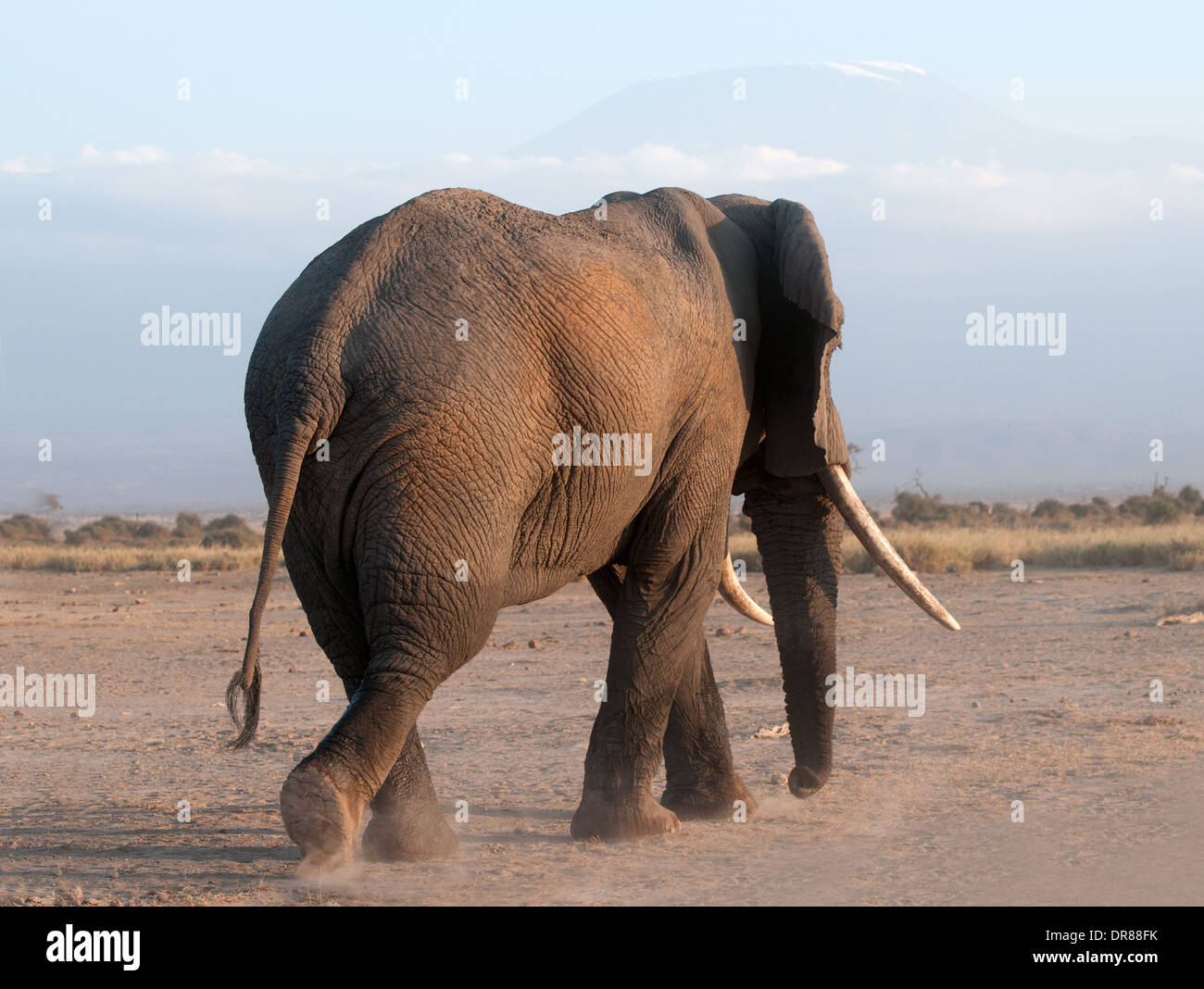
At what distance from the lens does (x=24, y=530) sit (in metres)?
57.8

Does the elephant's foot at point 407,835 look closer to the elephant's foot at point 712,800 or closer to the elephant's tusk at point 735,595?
the elephant's foot at point 712,800

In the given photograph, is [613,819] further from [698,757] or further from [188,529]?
[188,529]

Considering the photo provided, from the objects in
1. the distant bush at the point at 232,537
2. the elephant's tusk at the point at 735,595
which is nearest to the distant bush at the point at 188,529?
the distant bush at the point at 232,537

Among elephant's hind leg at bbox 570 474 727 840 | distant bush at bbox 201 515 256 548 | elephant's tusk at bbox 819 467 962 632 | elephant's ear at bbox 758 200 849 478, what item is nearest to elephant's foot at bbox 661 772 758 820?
elephant's hind leg at bbox 570 474 727 840

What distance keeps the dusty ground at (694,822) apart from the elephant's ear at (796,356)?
80.8 inches

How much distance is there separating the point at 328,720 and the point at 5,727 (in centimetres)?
254

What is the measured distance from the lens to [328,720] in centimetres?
1160

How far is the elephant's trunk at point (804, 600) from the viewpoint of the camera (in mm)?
8164

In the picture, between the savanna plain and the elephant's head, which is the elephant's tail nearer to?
the savanna plain

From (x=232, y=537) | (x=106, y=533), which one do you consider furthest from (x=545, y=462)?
(x=106, y=533)

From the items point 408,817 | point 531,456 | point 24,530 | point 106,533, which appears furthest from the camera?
point 24,530

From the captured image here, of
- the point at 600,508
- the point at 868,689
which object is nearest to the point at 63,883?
the point at 600,508

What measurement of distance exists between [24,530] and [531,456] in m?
56.5

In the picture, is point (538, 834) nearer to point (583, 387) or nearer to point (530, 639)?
point (583, 387)
